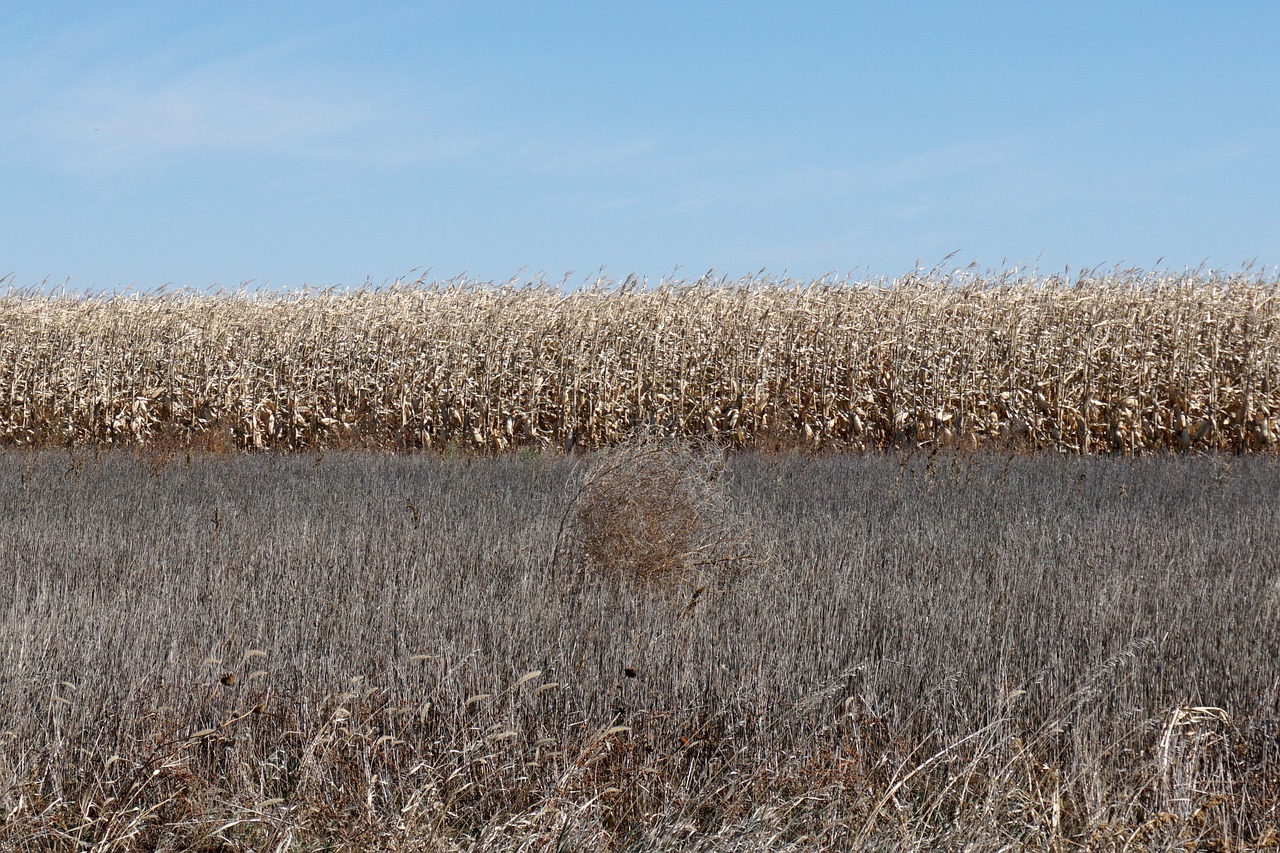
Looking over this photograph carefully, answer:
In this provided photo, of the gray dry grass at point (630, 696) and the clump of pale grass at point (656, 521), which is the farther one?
the clump of pale grass at point (656, 521)

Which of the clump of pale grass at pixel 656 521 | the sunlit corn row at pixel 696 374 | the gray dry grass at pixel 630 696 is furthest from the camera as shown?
→ the sunlit corn row at pixel 696 374

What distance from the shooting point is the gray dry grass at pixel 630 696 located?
9.52ft

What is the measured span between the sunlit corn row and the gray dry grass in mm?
6907

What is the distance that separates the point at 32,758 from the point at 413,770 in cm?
114

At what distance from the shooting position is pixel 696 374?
13.8 metres

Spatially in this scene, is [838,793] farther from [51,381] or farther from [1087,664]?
[51,381]

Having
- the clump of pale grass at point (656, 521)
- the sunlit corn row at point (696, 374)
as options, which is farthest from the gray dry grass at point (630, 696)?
the sunlit corn row at point (696, 374)

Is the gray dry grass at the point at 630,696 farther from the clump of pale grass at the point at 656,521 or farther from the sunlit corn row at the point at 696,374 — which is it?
the sunlit corn row at the point at 696,374

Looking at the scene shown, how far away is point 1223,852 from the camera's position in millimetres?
2789

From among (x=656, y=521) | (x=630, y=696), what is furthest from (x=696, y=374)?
(x=630, y=696)

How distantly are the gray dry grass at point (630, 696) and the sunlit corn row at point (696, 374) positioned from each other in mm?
6907

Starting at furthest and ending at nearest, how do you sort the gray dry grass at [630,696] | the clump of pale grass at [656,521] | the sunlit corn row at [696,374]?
the sunlit corn row at [696,374] → the clump of pale grass at [656,521] → the gray dry grass at [630,696]

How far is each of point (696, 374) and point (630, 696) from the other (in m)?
10.3

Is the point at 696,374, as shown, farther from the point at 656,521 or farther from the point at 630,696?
the point at 630,696
